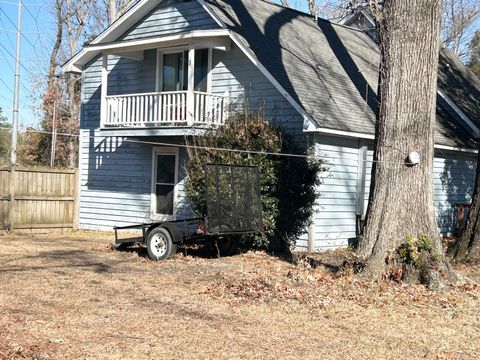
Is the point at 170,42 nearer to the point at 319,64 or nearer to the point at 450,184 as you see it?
the point at 319,64

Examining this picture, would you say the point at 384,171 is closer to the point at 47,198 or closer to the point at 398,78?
the point at 398,78

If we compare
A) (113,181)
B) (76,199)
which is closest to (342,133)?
(113,181)

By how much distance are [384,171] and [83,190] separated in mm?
11487

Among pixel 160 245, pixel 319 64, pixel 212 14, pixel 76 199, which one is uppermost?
pixel 212 14

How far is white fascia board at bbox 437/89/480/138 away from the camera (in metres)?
19.1

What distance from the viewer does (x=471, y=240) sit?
1257 cm

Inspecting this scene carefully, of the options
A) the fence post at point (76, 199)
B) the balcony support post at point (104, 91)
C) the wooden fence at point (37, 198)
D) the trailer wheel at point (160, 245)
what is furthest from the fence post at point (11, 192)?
the trailer wheel at point (160, 245)

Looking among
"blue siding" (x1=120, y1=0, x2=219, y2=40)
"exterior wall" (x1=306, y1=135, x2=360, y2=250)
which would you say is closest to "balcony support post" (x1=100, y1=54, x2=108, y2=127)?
"blue siding" (x1=120, y1=0, x2=219, y2=40)

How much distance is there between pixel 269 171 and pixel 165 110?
3947mm

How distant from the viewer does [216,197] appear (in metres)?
11.7

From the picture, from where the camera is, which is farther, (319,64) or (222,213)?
(319,64)

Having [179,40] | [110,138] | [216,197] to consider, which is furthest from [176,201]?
[216,197]

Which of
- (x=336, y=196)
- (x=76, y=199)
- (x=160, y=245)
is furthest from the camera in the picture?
(x=76, y=199)

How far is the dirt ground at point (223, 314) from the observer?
631 centimetres
